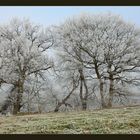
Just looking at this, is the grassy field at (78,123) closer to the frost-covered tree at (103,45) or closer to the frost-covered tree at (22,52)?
the frost-covered tree at (103,45)

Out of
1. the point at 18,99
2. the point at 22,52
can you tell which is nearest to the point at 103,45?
the point at 22,52

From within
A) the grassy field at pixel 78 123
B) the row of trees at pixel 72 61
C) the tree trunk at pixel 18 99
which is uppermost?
the row of trees at pixel 72 61

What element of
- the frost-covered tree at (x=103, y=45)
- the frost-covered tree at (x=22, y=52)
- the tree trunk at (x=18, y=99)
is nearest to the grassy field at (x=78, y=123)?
the tree trunk at (x=18, y=99)

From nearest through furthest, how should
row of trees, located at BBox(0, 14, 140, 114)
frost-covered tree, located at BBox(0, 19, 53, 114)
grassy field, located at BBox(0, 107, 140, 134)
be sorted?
grassy field, located at BBox(0, 107, 140, 134)
row of trees, located at BBox(0, 14, 140, 114)
frost-covered tree, located at BBox(0, 19, 53, 114)

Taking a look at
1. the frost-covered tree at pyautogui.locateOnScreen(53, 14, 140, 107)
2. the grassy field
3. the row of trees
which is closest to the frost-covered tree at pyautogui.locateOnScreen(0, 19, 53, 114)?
the row of trees

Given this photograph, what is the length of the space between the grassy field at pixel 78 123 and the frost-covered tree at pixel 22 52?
32.3 inches

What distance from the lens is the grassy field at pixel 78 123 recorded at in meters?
11.5

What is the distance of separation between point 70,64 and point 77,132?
182 cm

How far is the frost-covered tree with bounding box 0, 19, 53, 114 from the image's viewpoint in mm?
12188

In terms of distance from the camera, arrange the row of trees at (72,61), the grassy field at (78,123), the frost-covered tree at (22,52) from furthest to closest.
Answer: the frost-covered tree at (22,52), the row of trees at (72,61), the grassy field at (78,123)

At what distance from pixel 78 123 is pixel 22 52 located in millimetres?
2367

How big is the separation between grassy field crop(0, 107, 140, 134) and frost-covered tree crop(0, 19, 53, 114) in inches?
32.3

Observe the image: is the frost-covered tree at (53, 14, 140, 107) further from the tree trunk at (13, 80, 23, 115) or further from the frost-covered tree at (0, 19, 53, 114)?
the tree trunk at (13, 80, 23, 115)

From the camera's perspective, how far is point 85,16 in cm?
1207
